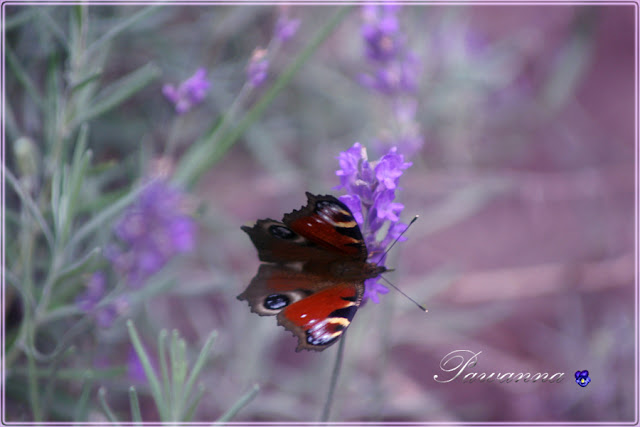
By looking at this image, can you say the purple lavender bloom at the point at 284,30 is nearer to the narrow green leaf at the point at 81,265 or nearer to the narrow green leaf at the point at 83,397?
the narrow green leaf at the point at 81,265

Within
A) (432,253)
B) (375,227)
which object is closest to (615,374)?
(432,253)

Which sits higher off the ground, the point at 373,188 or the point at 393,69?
the point at 393,69

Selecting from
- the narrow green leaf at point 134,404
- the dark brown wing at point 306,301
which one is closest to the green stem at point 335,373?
the dark brown wing at point 306,301

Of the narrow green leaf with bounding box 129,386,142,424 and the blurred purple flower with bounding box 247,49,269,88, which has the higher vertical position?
the blurred purple flower with bounding box 247,49,269,88

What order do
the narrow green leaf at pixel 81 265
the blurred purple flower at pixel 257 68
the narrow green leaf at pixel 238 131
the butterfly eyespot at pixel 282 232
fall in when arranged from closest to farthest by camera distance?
the butterfly eyespot at pixel 282 232 → the narrow green leaf at pixel 81 265 → the blurred purple flower at pixel 257 68 → the narrow green leaf at pixel 238 131

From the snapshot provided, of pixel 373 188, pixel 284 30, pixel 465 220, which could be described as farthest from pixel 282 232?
pixel 465 220

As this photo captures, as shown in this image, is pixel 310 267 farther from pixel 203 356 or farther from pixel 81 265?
pixel 81 265

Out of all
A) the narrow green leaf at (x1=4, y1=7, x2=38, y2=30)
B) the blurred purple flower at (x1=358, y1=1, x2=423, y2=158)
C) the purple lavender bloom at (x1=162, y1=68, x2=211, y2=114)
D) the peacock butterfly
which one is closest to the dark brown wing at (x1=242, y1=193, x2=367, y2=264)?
the peacock butterfly

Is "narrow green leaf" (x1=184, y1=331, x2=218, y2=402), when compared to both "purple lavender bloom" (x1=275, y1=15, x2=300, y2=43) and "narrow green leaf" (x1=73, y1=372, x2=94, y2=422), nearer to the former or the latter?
"narrow green leaf" (x1=73, y1=372, x2=94, y2=422)
